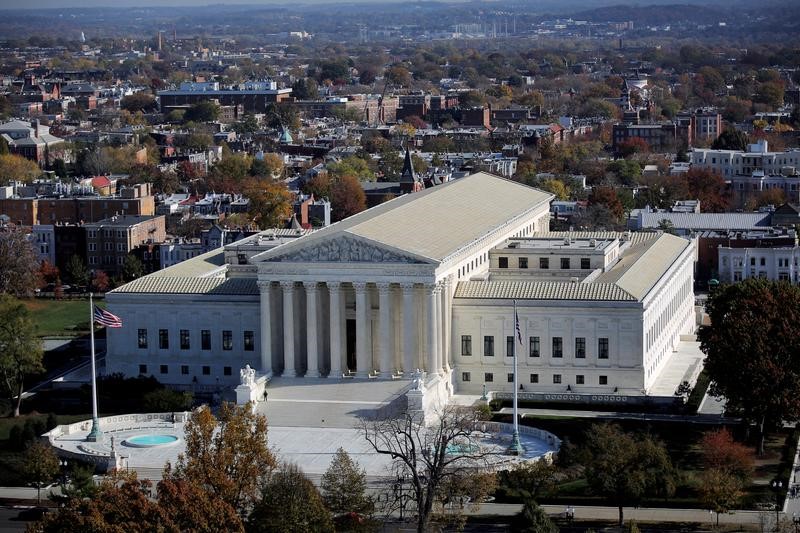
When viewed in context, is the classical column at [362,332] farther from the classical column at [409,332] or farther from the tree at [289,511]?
the tree at [289,511]

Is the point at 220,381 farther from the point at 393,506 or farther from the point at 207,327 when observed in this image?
the point at 393,506

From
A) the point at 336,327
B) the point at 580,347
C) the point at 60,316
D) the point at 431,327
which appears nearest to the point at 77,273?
the point at 60,316

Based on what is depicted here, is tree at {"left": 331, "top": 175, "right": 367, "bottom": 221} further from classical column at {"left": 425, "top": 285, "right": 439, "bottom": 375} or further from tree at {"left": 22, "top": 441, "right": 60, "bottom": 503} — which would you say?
tree at {"left": 22, "top": 441, "right": 60, "bottom": 503}

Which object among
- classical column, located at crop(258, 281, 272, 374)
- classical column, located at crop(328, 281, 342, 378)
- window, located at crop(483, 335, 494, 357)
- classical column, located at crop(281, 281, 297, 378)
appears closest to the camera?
classical column, located at crop(328, 281, 342, 378)

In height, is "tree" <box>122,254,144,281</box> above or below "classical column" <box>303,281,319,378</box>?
below

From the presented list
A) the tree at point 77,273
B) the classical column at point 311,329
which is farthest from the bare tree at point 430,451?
the tree at point 77,273

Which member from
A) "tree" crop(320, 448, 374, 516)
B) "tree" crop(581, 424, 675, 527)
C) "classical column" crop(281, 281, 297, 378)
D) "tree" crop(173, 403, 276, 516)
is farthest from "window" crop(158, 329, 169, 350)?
"tree" crop(320, 448, 374, 516)
